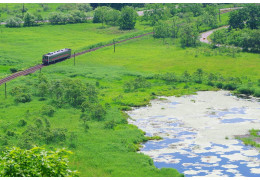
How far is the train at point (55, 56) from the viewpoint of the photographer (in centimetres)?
12356

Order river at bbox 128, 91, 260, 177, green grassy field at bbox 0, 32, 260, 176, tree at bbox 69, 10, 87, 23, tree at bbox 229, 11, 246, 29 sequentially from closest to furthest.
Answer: green grassy field at bbox 0, 32, 260, 176 < river at bbox 128, 91, 260, 177 < tree at bbox 229, 11, 246, 29 < tree at bbox 69, 10, 87, 23

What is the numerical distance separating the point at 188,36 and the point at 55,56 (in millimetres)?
44021

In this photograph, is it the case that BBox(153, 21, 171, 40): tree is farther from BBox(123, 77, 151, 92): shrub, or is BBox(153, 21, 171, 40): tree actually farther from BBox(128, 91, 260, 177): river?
BBox(128, 91, 260, 177): river

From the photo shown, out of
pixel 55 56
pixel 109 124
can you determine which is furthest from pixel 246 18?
pixel 109 124

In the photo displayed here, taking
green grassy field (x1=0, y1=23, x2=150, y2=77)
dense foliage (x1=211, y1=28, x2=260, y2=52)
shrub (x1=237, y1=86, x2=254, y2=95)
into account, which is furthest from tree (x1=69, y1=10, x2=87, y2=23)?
shrub (x1=237, y1=86, x2=254, y2=95)

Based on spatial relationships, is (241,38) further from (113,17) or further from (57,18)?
(57,18)

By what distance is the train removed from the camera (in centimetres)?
12356

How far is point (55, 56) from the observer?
126562mm

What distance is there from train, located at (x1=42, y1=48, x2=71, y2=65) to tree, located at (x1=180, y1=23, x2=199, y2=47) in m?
37.2

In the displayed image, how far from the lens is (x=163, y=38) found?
161125 mm

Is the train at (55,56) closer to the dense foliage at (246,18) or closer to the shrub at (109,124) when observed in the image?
the shrub at (109,124)

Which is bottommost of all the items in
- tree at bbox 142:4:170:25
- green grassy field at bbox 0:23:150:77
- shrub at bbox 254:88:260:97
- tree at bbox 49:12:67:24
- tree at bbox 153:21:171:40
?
shrub at bbox 254:88:260:97

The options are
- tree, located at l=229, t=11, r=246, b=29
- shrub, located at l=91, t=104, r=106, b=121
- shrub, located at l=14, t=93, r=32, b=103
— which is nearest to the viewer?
shrub, located at l=91, t=104, r=106, b=121

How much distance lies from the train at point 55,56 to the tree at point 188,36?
37206 millimetres
